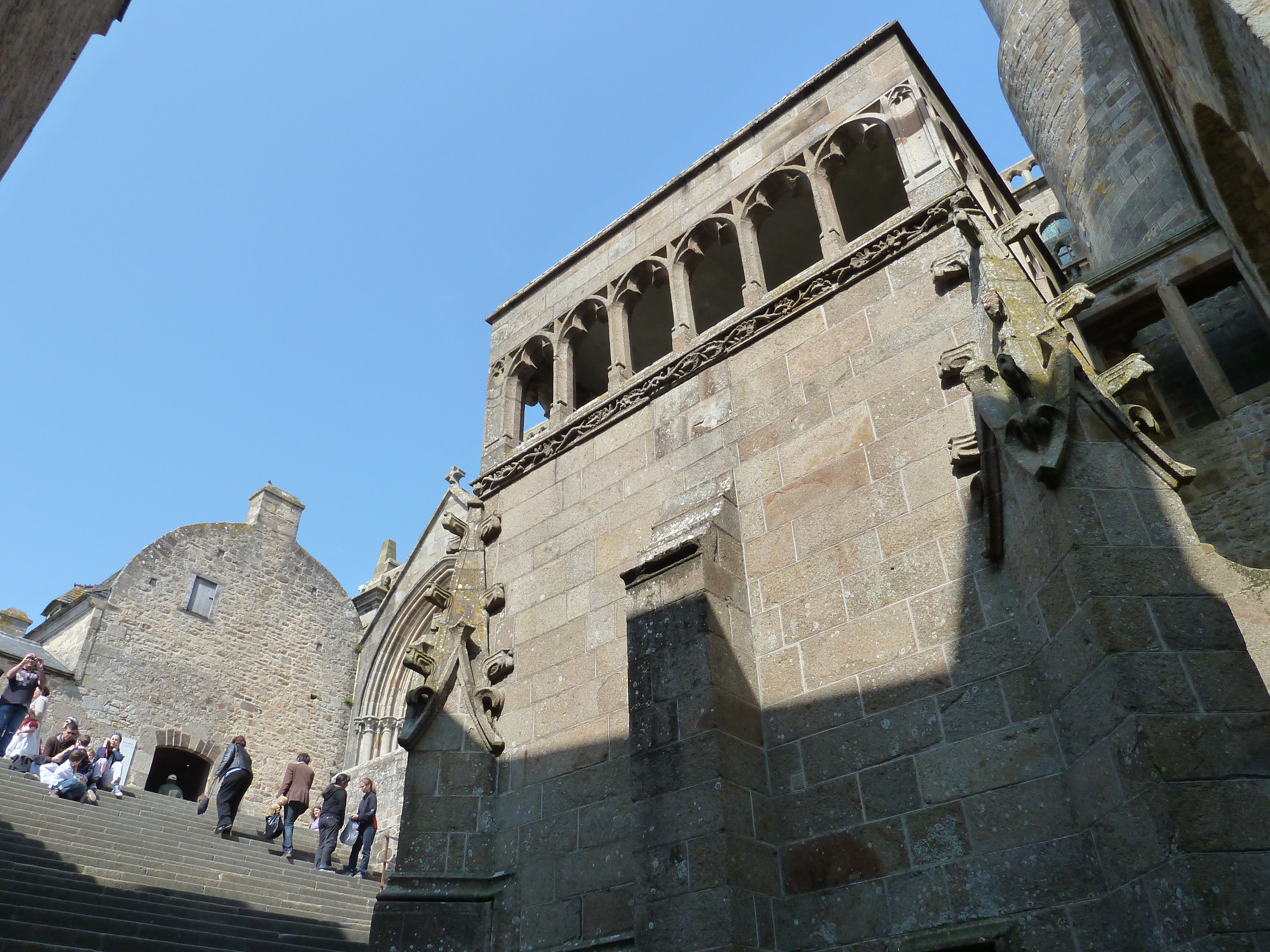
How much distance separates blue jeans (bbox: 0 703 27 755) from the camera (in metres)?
13.1

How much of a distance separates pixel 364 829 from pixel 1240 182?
39.5 feet

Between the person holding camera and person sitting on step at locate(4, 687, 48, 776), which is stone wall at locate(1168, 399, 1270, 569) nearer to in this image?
the person holding camera

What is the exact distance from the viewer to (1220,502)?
785 cm

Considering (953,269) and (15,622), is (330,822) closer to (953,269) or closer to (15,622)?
(953,269)

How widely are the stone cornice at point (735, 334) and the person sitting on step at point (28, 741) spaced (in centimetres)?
835

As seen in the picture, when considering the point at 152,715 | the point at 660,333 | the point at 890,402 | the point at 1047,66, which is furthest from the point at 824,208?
Result: the point at 152,715

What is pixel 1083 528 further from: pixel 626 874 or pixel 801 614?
pixel 626 874

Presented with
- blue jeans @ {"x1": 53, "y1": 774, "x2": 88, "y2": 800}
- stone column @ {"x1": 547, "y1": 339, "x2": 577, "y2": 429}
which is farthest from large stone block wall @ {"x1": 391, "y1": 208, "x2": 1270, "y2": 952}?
blue jeans @ {"x1": 53, "y1": 774, "x2": 88, "y2": 800}

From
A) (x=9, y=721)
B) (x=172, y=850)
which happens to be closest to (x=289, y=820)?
(x=172, y=850)

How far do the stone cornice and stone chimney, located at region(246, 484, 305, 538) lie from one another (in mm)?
15819

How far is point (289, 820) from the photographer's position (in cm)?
1258

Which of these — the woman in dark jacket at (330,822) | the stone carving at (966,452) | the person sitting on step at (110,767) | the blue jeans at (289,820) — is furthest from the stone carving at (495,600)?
the person sitting on step at (110,767)

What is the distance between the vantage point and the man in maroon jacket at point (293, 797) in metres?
12.6

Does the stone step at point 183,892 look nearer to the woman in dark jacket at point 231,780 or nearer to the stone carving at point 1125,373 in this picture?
the woman in dark jacket at point 231,780
